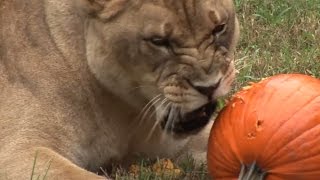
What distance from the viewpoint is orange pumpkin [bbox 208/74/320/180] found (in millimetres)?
2059

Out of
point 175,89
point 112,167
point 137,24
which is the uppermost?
point 137,24

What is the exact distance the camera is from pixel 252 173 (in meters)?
2.08

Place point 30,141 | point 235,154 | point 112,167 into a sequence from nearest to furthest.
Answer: point 235,154 < point 30,141 < point 112,167

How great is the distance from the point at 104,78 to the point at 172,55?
24 cm

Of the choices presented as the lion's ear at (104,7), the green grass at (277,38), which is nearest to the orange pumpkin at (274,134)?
the lion's ear at (104,7)

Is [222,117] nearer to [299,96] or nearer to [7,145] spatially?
[299,96]

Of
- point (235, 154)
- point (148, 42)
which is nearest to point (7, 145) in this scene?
point (148, 42)

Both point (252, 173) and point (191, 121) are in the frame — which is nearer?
point (252, 173)

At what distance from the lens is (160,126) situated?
2412 mm

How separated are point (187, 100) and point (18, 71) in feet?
1.85

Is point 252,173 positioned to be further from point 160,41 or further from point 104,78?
point 104,78

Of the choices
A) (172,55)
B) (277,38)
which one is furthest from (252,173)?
(277,38)

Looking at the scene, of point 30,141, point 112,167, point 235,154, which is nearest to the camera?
point 235,154

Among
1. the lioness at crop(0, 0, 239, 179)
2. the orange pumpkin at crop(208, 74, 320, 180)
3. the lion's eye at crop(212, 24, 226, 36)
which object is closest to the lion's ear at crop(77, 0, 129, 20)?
the lioness at crop(0, 0, 239, 179)
